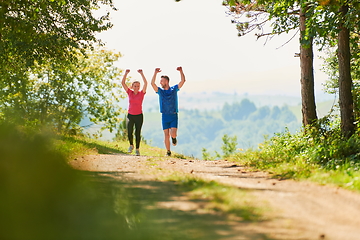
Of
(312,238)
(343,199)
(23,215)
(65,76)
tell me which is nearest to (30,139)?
(23,215)

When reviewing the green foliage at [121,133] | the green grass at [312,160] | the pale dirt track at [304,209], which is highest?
the green foliage at [121,133]

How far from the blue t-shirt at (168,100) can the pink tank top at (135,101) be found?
0.74 meters

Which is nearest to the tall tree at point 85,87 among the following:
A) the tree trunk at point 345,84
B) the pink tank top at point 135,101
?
the pink tank top at point 135,101

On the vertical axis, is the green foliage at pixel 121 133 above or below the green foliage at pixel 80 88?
below

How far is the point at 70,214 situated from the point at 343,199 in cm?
368

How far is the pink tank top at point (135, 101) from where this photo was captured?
1320 cm

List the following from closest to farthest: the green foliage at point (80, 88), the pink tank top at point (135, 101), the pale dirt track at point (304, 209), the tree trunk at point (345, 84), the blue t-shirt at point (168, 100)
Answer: the pale dirt track at point (304, 209) < the tree trunk at point (345, 84) < the pink tank top at point (135, 101) < the blue t-shirt at point (168, 100) < the green foliage at point (80, 88)

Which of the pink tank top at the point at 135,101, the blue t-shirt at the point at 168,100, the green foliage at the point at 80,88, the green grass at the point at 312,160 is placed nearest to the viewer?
the green grass at the point at 312,160

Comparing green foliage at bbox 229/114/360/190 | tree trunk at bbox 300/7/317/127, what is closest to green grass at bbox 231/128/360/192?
green foliage at bbox 229/114/360/190

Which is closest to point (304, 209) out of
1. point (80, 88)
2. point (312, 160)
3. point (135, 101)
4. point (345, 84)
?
point (312, 160)

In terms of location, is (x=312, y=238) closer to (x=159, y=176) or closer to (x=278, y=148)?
(x=159, y=176)

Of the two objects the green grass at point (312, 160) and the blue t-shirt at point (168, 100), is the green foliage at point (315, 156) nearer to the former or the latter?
the green grass at point (312, 160)

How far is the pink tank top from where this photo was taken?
13203mm

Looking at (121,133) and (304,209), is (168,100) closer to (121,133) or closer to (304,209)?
(304,209)
